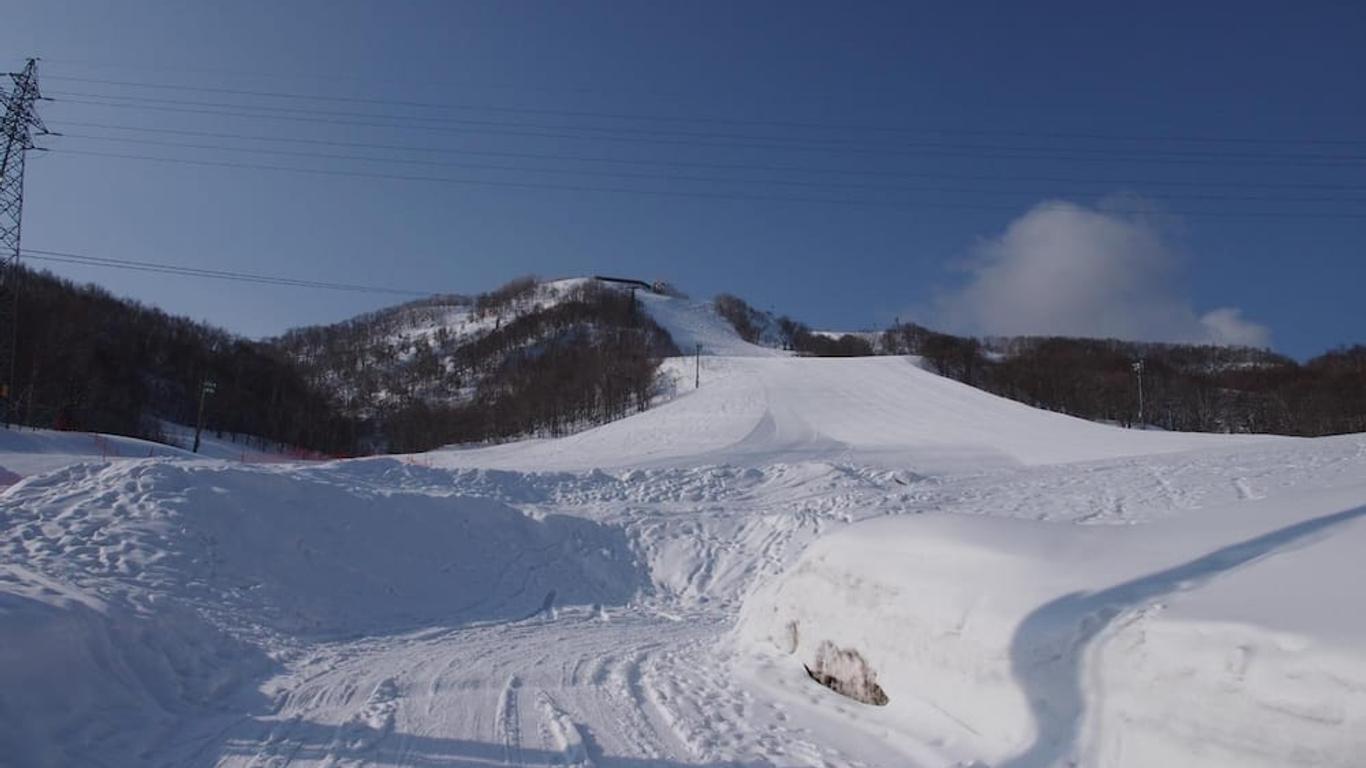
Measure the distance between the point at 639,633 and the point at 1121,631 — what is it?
700cm

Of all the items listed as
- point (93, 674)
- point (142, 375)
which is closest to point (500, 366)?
point (142, 375)

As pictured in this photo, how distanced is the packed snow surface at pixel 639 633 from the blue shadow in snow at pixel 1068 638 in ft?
0.06

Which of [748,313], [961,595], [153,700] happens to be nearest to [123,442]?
[153,700]

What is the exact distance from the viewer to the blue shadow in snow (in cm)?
460

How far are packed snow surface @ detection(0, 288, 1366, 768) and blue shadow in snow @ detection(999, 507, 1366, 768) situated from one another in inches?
0.7

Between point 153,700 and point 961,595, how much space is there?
6.24 meters

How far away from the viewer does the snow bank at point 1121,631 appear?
3.64 m

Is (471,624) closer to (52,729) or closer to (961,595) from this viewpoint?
(52,729)

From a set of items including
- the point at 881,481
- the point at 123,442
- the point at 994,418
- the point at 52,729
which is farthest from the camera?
the point at 994,418

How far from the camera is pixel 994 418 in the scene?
125 feet

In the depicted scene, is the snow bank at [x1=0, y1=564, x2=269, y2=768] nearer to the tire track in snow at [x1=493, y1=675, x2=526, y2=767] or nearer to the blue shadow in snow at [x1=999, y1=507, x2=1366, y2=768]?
the tire track in snow at [x1=493, y1=675, x2=526, y2=767]

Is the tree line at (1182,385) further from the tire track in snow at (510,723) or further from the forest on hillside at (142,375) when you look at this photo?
the forest on hillside at (142,375)

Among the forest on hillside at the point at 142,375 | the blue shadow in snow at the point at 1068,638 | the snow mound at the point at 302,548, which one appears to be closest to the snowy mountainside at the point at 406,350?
the forest on hillside at the point at 142,375

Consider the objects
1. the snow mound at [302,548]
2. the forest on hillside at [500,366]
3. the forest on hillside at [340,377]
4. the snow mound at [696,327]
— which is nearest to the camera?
the snow mound at [302,548]
